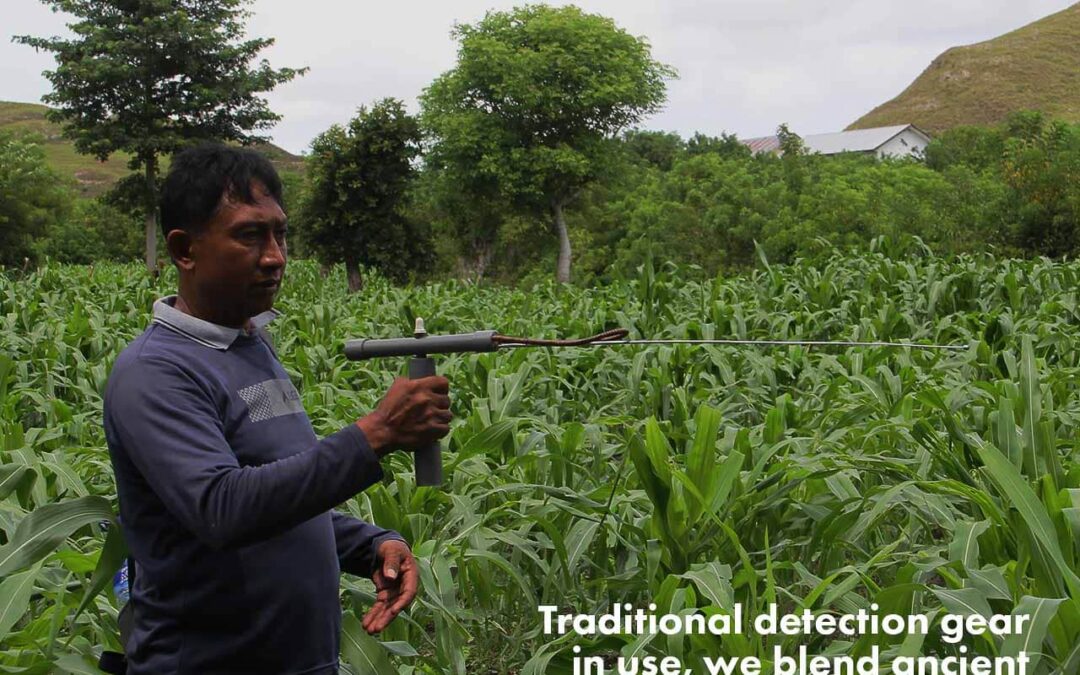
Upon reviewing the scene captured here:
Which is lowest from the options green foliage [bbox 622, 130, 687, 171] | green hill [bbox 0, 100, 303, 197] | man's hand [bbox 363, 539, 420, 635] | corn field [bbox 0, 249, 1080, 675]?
corn field [bbox 0, 249, 1080, 675]

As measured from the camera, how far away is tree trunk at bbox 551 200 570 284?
4225 cm

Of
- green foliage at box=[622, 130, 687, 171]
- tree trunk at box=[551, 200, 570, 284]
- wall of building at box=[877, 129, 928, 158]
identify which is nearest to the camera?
tree trunk at box=[551, 200, 570, 284]

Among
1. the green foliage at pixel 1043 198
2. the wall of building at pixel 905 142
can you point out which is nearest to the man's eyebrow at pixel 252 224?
the green foliage at pixel 1043 198

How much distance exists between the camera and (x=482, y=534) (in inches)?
97.5

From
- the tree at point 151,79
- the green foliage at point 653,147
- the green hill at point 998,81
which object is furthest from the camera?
the green hill at point 998,81

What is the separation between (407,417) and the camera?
1341 millimetres

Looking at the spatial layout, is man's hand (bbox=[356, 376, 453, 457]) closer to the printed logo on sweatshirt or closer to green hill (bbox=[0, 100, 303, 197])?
the printed logo on sweatshirt

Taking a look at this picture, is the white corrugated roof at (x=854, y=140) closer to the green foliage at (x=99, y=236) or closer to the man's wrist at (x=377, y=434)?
the green foliage at (x=99, y=236)

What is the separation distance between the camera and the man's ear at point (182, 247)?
1.46 metres

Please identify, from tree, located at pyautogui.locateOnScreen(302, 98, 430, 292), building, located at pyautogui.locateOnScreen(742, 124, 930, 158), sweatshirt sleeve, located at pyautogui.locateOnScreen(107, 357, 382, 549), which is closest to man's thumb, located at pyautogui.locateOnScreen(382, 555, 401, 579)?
sweatshirt sleeve, located at pyautogui.locateOnScreen(107, 357, 382, 549)

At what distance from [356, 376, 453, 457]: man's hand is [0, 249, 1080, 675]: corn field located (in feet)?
2.24

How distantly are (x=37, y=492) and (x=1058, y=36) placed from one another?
359 ft

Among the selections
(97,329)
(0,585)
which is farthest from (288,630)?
(97,329)

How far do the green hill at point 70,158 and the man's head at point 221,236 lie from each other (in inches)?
3793
